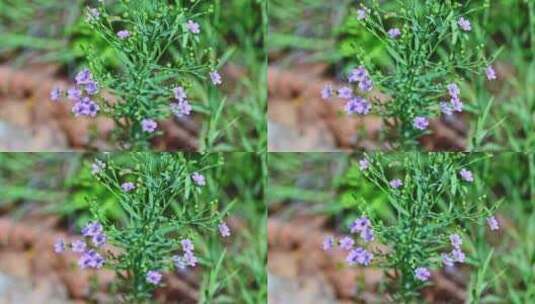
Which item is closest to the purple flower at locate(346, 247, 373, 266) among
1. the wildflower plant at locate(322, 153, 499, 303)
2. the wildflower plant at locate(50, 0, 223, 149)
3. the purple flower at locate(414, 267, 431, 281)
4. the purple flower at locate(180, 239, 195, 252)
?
the wildflower plant at locate(322, 153, 499, 303)

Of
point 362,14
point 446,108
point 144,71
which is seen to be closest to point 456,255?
point 446,108

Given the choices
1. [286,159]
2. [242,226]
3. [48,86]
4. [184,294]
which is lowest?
[184,294]

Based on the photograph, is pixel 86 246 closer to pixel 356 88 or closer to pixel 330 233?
pixel 330 233

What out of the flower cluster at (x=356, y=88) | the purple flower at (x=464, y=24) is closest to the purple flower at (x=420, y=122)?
the flower cluster at (x=356, y=88)

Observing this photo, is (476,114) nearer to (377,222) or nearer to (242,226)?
(377,222)

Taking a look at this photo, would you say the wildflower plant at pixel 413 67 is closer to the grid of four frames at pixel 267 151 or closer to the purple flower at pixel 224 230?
the grid of four frames at pixel 267 151

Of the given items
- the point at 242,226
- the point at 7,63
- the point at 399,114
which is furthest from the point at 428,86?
the point at 7,63

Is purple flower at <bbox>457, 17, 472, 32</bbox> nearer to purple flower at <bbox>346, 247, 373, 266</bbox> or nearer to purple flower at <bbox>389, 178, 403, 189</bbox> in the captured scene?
purple flower at <bbox>389, 178, 403, 189</bbox>
